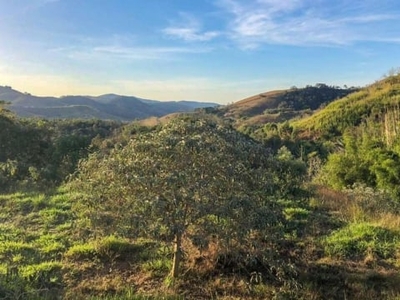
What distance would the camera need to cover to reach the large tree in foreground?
397 centimetres

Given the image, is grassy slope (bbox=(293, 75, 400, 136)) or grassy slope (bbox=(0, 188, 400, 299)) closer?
grassy slope (bbox=(0, 188, 400, 299))

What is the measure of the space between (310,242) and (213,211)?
90.4 inches

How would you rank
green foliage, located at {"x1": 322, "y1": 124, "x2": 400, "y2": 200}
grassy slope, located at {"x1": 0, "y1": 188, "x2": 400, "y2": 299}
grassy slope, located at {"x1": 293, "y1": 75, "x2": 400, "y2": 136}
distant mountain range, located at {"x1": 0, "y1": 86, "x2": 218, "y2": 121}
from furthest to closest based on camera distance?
distant mountain range, located at {"x1": 0, "y1": 86, "x2": 218, "y2": 121} < grassy slope, located at {"x1": 293, "y1": 75, "x2": 400, "y2": 136} < green foliage, located at {"x1": 322, "y1": 124, "x2": 400, "y2": 200} < grassy slope, located at {"x1": 0, "y1": 188, "x2": 400, "y2": 299}

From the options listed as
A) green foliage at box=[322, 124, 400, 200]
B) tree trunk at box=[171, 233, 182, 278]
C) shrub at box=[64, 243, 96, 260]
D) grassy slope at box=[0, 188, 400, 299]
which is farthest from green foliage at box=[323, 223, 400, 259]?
green foliage at box=[322, 124, 400, 200]

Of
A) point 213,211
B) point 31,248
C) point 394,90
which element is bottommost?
point 31,248

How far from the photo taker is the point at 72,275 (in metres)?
4.77

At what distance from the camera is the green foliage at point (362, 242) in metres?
5.29

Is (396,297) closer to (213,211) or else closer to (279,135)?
(213,211)

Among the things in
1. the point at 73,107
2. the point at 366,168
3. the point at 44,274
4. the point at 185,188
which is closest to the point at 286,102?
the point at 73,107

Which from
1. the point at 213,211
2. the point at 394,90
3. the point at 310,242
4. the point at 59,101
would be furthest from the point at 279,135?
the point at 59,101

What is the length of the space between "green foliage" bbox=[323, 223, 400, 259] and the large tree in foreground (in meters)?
1.48

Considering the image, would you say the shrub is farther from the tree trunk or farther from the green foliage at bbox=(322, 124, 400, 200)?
the green foliage at bbox=(322, 124, 400, 200)

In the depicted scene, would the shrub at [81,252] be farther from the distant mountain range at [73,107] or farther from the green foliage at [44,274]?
the distant mountain range at [73,107]

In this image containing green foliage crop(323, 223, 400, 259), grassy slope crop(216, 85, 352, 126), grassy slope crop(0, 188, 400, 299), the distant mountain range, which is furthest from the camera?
the distant mountain range
